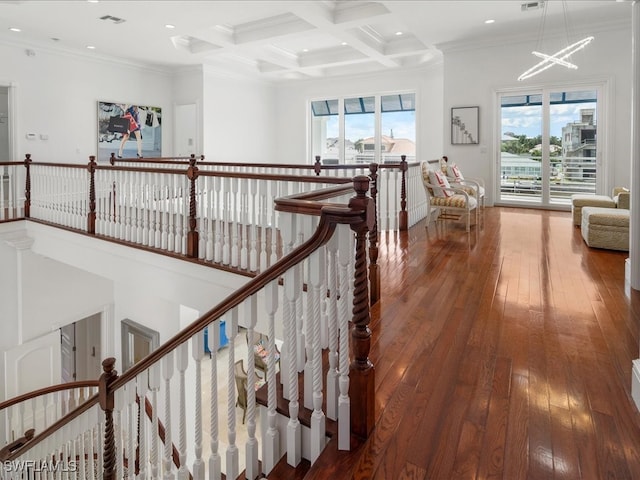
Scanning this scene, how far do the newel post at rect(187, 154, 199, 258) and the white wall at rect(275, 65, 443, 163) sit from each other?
6.65 metres

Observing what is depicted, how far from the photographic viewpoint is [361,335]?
181 cm

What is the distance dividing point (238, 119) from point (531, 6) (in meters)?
6.77

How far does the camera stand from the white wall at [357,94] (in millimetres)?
9617

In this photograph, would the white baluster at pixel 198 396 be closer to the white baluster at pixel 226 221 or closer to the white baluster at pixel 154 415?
the white baluster at pixel 154 415

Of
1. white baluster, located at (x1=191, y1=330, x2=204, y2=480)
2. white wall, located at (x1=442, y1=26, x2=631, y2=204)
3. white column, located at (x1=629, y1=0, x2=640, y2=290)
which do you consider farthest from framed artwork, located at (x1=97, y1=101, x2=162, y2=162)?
white column, located at (x1=629, y1=0, x2=640, y2=290)

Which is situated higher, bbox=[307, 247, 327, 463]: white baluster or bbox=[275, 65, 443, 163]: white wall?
bbox=[275, 65, 443, 163]: white wall

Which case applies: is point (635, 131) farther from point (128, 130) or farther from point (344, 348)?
point (128, 130)

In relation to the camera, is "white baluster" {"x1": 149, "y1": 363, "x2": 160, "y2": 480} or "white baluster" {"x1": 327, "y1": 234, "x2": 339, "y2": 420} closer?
"white baluster" {"x1": 327, "y1": 234, "x2": 339, "y2": 420}

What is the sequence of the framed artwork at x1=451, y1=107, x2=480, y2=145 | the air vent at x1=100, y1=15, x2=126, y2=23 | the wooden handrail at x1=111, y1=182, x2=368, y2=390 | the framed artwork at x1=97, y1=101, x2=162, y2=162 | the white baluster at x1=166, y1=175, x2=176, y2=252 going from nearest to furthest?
1. the wooden handrail at x1=111, y1=182, x2=368, y2=390
2. the white baluster at x1=166, y1=175, x2=176, y2=252
3. the air vent at x1=100, y1=15, x2=126, y2=23
4. the framed artwork at x1=451, y1=107, x2=480, y2=145
5. the framed artwork at x1=97, y1=101, x2=162, y2=162

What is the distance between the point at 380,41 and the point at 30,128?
673cm

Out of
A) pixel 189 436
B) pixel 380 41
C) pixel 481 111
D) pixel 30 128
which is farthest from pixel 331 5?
pixel 189 436

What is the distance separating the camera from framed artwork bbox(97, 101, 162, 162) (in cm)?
898

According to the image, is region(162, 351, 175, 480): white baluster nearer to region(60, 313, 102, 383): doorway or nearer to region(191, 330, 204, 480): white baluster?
region(191, 330, 204, 480): white baluster

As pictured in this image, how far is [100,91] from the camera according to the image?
29.0ft
